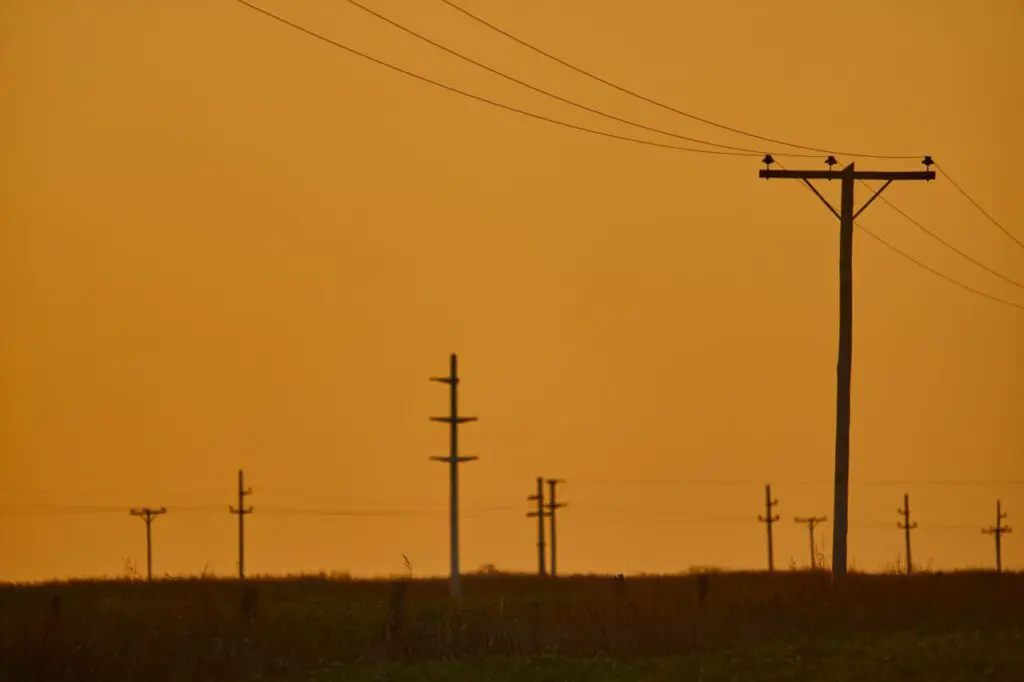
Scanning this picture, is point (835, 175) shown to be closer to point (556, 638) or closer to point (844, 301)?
point (844, 301)

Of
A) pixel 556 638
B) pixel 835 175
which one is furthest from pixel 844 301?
pixel 556 638

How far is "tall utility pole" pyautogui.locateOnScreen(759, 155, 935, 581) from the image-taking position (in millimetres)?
45438

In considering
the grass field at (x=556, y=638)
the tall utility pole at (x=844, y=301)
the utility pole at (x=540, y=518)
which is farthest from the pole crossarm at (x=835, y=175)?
the utility pole at (x=540, y=518)

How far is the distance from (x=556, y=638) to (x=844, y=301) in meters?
15.4

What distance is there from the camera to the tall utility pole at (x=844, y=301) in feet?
149

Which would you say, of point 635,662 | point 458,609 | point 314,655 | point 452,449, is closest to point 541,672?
point 635,662

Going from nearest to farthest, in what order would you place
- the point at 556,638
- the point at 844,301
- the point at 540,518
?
the point at 556,638
the point at 844,301
the point at 540,518

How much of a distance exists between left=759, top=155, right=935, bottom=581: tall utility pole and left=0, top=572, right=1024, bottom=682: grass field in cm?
228

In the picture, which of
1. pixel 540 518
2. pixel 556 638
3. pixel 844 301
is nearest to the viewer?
pixel 556 638

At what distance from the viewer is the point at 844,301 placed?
46.1 m

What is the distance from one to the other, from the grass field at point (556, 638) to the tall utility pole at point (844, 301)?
2.28 m

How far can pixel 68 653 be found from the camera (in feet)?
98.1

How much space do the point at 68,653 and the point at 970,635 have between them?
43.0 ft

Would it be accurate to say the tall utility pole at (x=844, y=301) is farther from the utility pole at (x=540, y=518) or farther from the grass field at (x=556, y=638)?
the utility pole at (x=540, y=518)
